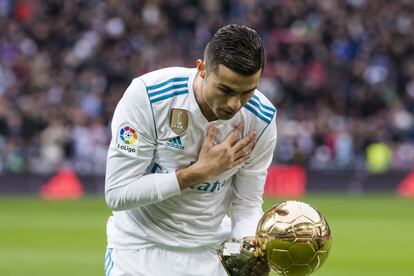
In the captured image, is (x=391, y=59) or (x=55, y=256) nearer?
(x=55, y=256)

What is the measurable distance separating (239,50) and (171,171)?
758 mm

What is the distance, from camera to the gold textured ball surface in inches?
184

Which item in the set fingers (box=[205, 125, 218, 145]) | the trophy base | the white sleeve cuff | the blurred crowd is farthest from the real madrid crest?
the blurred crowd

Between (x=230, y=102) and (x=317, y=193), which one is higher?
(x=317, y=193)

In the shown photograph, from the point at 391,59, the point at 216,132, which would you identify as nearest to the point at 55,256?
the point at 216,132

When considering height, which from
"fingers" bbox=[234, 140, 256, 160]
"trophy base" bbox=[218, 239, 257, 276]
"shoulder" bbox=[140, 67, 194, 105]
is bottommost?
"trophy base" bbox=[218, 239, 257, 276]

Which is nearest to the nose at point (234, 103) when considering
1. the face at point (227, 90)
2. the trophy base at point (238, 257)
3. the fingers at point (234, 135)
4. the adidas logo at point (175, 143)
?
the face at point (227, 90)

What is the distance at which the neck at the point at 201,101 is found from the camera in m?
4.98

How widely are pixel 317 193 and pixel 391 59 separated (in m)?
4.83

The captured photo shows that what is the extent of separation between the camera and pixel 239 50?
4.65m

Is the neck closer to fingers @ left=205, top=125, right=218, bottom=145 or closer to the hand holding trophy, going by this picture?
fingers @ left=205, top=125, right=218, bottom=145

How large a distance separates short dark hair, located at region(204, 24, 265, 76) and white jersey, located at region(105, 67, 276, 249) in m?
0.38

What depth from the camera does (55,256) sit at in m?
12.6

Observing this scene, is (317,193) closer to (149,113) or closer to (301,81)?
(301,81)
